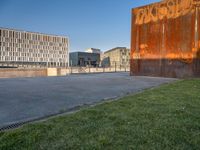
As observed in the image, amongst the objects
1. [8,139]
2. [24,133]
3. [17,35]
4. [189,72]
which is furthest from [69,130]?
[17,35]

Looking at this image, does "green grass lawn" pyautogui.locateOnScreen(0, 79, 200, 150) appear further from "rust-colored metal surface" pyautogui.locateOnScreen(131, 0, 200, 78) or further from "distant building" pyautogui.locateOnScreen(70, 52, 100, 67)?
"distant building" pyautogui.locateOnScreen(70, 52, 100, 67)

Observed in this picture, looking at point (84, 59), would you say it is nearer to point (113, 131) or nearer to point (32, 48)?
point (32, 48)

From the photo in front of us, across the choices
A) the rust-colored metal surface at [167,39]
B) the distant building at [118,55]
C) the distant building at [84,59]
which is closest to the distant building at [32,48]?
the distant building at [84,59]

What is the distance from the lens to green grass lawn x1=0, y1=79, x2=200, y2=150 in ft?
7.54

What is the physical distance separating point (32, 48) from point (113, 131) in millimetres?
89797

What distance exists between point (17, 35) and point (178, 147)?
88.5 m

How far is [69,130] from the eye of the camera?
9.01 ft

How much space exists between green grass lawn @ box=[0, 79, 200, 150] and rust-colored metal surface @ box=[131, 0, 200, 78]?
949 cm

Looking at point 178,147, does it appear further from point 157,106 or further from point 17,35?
point 17,35

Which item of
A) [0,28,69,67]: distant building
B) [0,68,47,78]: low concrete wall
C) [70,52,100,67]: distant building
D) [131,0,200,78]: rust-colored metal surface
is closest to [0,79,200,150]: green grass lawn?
[131,0,200,78]: rust-colored metal surface

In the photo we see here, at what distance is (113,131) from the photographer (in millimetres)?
2709

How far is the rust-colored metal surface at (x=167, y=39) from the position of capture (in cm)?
1221

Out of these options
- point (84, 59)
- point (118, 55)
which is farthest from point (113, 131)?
point (118, 55)

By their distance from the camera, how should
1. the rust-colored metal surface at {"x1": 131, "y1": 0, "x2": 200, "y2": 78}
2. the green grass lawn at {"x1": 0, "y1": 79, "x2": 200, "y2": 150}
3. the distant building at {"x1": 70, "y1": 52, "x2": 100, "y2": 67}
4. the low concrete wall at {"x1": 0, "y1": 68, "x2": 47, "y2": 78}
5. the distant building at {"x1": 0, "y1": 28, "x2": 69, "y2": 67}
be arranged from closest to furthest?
the green grass lawn at {"x1": 0, "y1": 79, "x2": 200, "y2": 150} < the rust-colored metal surface at {"x1": 131, "y1": 0, "x2": 200, "y2": 78} < the low concrete wall at {"x1": 0, "y1": 68, "x2": 47, "y2": 78} < the distant building at {"x1": 70, "y1": 52, "x2": 100, "y2": 67} < the distant building at {"x1": 0, "y1": 28, "x2": 69, "y2": 67}
